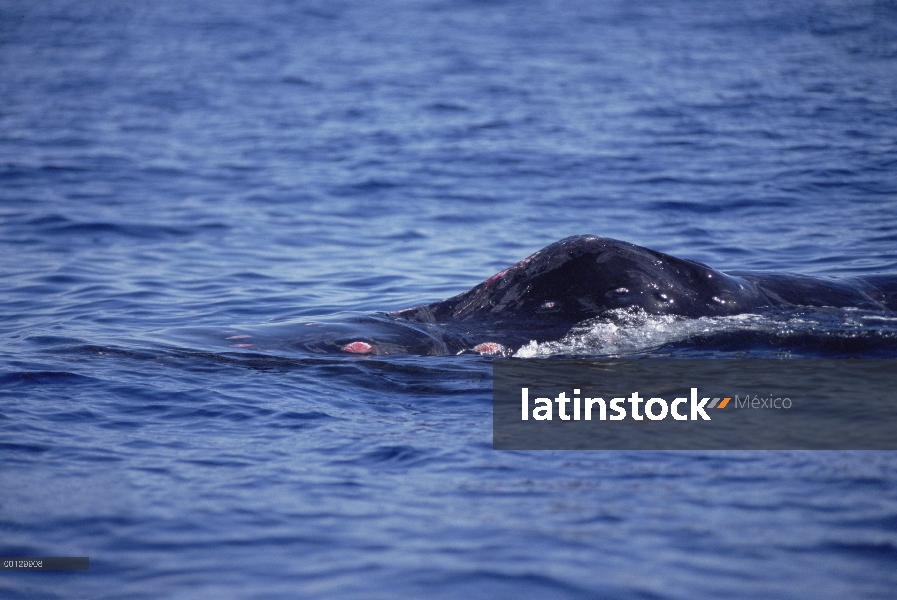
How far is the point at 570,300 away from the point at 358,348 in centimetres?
148

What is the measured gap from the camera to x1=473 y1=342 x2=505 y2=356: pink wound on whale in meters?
6.17

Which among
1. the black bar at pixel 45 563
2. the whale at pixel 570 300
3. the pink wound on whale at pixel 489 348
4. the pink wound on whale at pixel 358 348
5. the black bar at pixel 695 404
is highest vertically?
the whale at pixel 570 300

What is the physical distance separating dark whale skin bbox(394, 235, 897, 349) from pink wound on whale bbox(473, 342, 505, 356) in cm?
5

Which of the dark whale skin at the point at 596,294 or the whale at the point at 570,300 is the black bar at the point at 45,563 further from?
the dark whale skin at the point at 596,294

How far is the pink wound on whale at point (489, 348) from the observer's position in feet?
20.2

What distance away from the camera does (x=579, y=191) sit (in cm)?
1353

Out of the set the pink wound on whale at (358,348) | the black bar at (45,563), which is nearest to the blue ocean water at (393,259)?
the black bar at (45,563)

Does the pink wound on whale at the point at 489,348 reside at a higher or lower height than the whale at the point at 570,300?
lower

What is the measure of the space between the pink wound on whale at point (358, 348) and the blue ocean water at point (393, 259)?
16 centimetres

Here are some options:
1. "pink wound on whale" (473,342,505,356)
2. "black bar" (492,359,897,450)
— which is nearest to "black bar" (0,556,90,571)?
"black bar" (492,359,897,450)

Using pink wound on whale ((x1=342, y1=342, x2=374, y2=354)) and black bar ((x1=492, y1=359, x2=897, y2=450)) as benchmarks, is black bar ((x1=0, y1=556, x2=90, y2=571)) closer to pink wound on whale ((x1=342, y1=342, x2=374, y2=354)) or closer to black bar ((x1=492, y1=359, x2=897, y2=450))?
black bar ((x1=492, y1=359, x2=897, y2=450))

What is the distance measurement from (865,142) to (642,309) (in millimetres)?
10322

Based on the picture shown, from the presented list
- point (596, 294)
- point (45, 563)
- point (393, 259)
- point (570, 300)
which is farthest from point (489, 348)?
point (393, 259)

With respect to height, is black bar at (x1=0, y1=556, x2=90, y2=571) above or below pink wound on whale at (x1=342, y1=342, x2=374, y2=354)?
below
